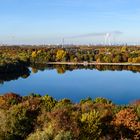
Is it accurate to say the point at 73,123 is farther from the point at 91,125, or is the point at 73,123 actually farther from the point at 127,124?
the point at 127,124

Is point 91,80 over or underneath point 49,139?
underneath

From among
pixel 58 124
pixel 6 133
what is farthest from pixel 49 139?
pixel 6 133

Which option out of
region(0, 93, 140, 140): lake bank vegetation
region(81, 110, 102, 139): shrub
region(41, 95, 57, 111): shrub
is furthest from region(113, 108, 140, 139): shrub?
region(41, 95, 57, 111): shrub

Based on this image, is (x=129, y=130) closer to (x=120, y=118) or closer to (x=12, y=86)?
(x=120, y=118)

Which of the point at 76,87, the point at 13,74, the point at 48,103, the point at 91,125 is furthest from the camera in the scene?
the point at 13,74

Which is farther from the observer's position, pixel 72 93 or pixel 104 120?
pixel 72 93

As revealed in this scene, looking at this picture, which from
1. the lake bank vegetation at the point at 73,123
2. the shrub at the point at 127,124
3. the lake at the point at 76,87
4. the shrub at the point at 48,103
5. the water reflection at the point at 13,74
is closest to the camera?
the lake bank vegetation at the point at 73,123

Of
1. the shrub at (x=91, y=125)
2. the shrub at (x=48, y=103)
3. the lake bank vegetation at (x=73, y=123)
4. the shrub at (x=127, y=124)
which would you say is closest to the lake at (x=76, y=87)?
the shrub at (x=48, y=103)

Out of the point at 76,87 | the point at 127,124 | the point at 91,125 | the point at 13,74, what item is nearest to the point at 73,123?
the point at 91,125

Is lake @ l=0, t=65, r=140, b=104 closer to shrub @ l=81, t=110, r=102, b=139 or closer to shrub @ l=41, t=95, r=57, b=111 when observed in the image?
shrub @ l=41, t=95, r=57, b=111

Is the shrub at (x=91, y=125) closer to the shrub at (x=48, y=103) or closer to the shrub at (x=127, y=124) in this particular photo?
the shrub at (x=127, y=124)

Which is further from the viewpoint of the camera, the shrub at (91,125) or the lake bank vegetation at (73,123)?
the shrub at (91,125)
